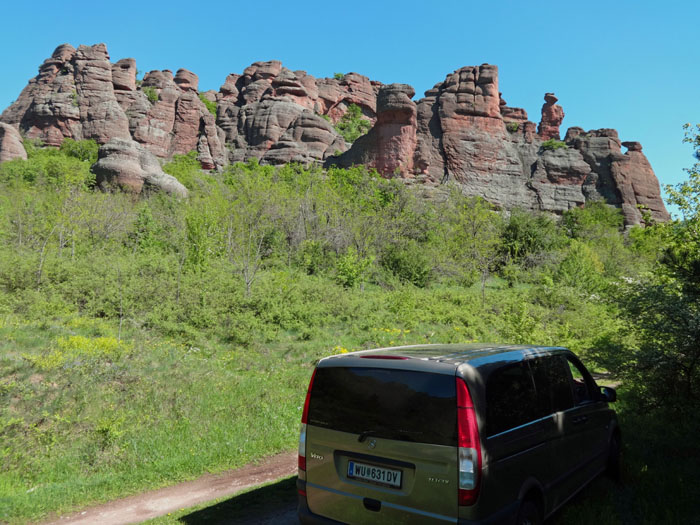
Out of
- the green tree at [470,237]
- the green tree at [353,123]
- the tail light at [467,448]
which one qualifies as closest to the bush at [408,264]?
the green tree at [470,237]

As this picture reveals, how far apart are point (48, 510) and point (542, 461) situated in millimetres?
5062

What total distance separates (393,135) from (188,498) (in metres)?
44.9

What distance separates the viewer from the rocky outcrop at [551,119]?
2618 inches

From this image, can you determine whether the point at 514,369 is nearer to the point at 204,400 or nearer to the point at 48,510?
the point at 48,510

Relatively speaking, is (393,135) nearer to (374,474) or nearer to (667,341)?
(667,341)

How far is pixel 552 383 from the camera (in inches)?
148

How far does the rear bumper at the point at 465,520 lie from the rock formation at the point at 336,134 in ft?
120

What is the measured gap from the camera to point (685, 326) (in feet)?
18.8

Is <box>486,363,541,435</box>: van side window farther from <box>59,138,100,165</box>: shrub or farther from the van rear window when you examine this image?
<box>59,138,100,165</box>: shrub

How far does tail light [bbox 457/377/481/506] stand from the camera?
2645 millimetres

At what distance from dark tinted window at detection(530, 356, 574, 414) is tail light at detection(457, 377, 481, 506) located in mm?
1047

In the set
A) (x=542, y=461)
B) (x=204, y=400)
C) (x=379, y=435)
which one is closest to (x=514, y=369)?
(x=542, y=461)

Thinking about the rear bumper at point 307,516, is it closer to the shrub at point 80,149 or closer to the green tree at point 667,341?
the green tree at point 667,341

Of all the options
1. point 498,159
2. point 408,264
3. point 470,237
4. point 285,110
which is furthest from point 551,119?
point 408,264
